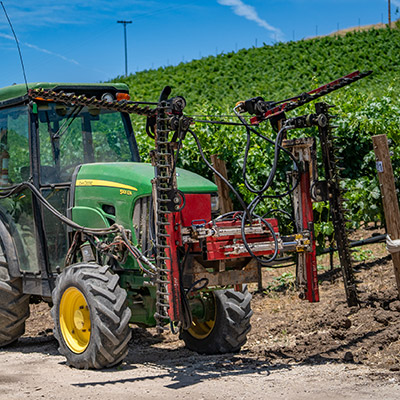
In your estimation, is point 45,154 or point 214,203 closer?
point 214,203

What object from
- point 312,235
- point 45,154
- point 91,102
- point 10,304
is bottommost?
point 10,304

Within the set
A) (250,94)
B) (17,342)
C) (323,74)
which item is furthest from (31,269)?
(323,74)

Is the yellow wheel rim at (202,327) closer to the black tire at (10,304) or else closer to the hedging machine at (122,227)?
the hedging machine at (122,227)

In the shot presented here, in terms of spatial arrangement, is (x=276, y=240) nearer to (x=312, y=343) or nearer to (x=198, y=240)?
(x=198, y=240)

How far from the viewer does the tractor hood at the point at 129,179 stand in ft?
20.8

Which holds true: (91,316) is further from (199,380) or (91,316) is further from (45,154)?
(45,154)

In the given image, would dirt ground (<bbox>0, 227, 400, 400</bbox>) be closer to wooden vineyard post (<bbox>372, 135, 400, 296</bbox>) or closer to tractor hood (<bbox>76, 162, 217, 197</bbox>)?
wooden vineyard post (<bbox>372, 135, 400, 296</bbox>)

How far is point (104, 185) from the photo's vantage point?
6.64 metres

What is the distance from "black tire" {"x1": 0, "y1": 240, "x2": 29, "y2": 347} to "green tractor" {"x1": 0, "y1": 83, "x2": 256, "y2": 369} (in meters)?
0.01

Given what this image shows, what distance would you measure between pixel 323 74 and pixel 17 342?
34021mm

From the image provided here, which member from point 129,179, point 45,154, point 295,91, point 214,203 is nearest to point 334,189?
point 214,203

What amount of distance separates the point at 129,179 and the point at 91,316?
4.41 ft

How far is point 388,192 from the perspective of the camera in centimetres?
651

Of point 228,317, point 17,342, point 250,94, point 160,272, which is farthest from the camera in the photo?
point 250,94
